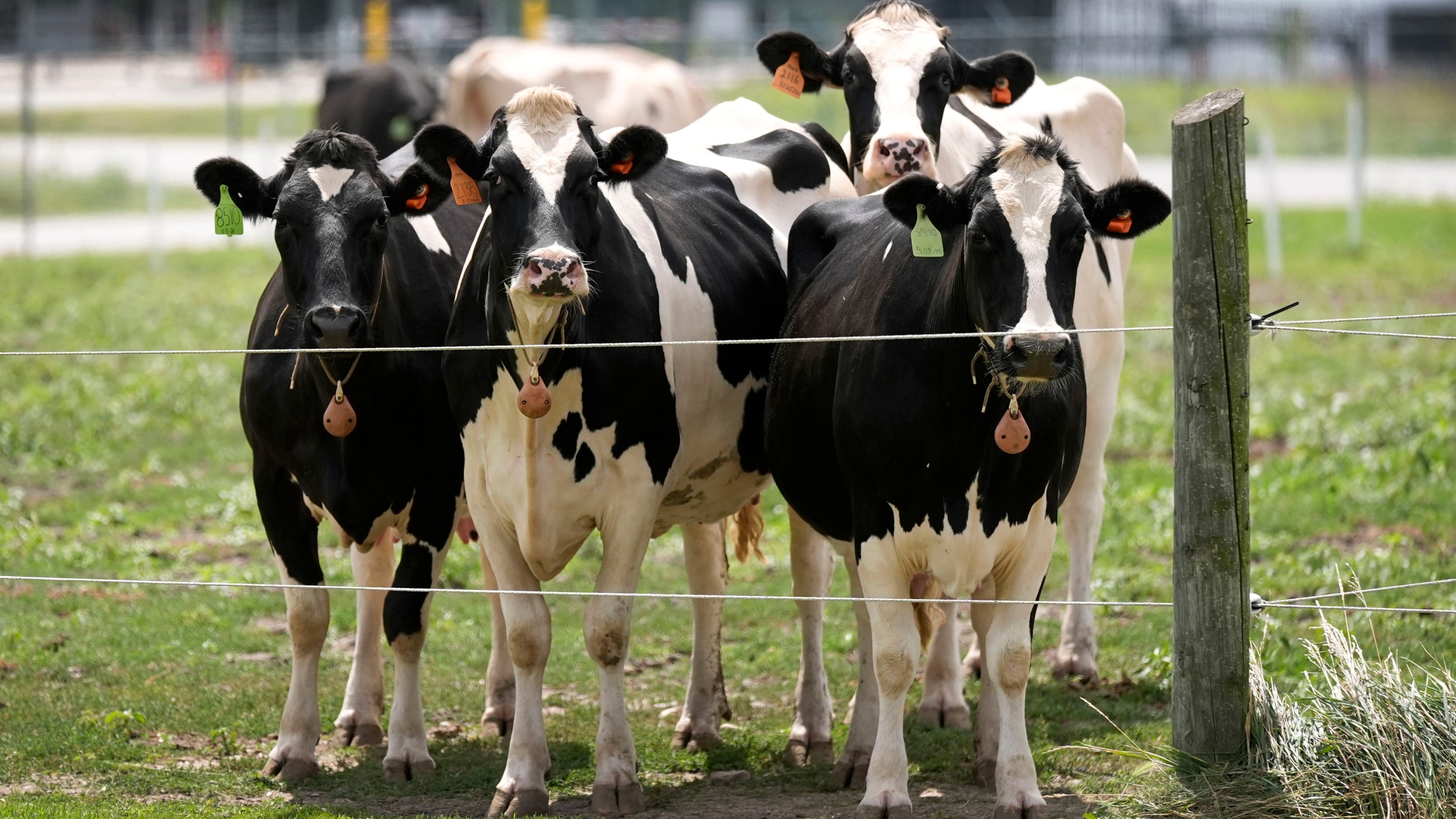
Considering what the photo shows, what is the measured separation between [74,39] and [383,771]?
54969mm

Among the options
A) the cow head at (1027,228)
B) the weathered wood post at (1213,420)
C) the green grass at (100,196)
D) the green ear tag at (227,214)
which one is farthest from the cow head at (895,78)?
the green grass at (100,196)

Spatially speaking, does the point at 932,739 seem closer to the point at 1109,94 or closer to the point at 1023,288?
the point at 1023,288

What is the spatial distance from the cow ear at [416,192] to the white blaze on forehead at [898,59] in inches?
86.8

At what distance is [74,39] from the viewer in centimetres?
5600

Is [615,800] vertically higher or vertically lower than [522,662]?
lower

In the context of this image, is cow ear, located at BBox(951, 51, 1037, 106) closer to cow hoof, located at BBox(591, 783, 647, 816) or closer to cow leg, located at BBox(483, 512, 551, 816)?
cow leg, located at BBox(483, 512, 551, 816)

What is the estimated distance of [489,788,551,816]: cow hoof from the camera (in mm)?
6277

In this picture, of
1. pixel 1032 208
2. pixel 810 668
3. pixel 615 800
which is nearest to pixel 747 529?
pixel 810 668

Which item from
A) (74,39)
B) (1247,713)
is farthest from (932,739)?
(74,39)

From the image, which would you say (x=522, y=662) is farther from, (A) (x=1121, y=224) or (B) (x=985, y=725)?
(A) (x=1121, y=224)

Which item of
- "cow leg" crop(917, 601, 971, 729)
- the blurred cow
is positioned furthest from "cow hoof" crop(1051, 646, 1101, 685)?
the blurred cow

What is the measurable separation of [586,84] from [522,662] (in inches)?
513

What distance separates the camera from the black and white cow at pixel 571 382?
6148 mm

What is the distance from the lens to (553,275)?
5.75m
